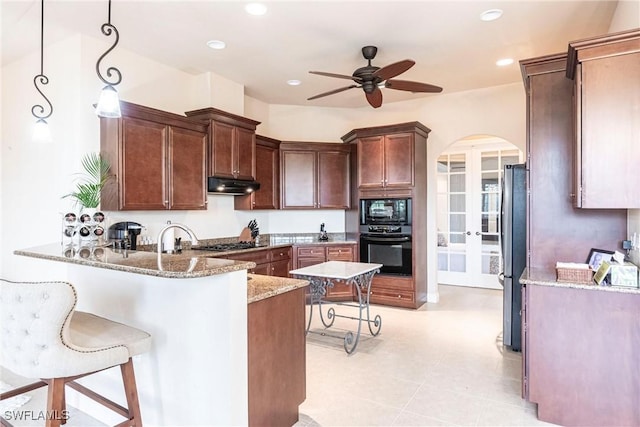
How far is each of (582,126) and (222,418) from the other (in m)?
2.66

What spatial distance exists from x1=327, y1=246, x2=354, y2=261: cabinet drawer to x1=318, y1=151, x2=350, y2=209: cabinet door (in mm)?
643

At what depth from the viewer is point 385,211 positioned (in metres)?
5.32

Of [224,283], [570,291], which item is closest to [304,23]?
[224,283]

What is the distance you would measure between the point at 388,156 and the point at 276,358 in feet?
12.1

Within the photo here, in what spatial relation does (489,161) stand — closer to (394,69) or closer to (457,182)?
(457,182)

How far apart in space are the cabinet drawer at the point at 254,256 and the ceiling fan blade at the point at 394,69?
98.2 inches

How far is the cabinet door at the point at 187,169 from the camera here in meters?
3.99

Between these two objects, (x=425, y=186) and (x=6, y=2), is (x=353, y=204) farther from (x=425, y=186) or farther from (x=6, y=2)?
(x=6, y=2)

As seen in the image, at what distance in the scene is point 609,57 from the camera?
2264 millimetres

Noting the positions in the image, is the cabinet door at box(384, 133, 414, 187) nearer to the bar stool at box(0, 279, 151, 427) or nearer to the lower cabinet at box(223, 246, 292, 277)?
the lower cabinet at box(223, 246, 292, 277)

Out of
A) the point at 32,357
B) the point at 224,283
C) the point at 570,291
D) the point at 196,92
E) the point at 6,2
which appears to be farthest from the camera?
the point at 196,92

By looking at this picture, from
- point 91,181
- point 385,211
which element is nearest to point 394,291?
point 385,211

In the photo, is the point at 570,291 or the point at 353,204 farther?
the point at 353,204

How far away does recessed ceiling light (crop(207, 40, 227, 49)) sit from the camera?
3.74 meters
